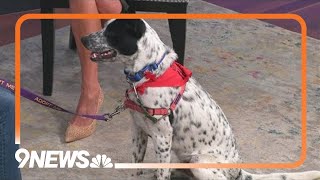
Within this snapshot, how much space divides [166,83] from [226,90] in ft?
4.01

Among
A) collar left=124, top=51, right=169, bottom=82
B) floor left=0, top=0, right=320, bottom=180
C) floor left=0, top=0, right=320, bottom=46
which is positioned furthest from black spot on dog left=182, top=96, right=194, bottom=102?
floor left=0, top=0, right=320, bottom=46

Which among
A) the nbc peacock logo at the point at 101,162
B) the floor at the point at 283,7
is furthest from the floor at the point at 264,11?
the nbc peacock logo at the point at 101,162

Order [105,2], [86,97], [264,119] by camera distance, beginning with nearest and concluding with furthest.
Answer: [105,2] < [86,97] < [264,119]

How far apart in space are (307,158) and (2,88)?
1422 millimetres

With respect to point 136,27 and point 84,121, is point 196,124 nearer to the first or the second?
point 136,27

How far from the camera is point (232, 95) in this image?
2824 mm

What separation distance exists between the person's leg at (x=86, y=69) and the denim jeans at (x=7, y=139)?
97 cm

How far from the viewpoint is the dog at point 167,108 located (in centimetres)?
165

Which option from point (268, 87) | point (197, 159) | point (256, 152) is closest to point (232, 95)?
point (268, 87)

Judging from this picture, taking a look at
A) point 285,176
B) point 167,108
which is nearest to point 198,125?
point 167,108

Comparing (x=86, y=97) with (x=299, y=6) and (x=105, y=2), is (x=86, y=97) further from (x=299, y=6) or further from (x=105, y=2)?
(x=299, y=6)

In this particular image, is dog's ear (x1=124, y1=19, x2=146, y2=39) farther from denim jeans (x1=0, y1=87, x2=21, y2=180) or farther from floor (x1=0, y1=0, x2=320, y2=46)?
floor (x1=0, y1=0, x2=320, y2=46)

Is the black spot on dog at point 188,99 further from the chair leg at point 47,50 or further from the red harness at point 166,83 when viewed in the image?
the chair leg at point 47,50

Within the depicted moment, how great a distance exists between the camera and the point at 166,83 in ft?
5.63
